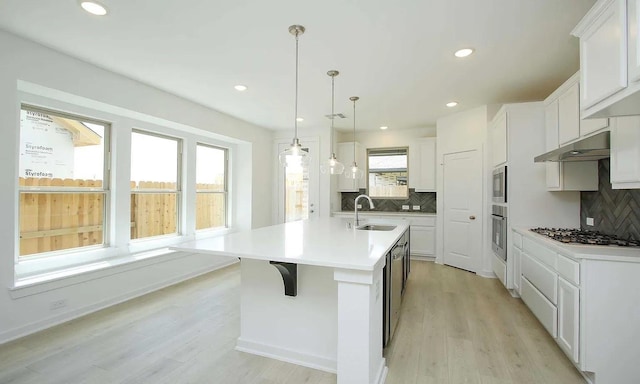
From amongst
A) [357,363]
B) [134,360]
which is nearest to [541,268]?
[357,363]

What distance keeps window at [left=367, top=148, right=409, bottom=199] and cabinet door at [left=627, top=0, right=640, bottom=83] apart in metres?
4.55

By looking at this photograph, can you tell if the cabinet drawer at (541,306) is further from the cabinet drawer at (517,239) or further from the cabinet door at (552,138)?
the cabinet door at (552,138)

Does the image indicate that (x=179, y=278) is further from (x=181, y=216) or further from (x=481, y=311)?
(x=481, y=311)

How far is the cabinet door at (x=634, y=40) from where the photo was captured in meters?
1.29

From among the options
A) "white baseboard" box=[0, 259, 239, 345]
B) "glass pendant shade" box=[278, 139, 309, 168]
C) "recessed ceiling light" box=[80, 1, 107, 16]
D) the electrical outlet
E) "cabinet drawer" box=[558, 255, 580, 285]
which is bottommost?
"white baseboard" box=[0, 259, 239, 345]

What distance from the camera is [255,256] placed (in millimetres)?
1698

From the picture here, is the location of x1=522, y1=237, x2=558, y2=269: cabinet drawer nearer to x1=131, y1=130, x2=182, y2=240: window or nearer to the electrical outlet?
the electrical outlet

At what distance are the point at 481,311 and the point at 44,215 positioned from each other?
4.70 metres

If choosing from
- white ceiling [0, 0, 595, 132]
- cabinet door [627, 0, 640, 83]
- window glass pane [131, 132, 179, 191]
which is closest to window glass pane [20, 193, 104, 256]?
window glass pane [131, 132, 179, 191]

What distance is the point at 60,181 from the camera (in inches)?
118

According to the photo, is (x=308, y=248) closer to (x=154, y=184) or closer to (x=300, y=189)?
(x=154, y=184)

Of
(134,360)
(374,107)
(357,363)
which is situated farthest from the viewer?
(374,107)

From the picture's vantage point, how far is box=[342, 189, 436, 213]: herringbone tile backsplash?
5.69 m

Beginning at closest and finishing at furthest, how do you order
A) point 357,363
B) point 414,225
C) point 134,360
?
point 357,363
point 134,360
point 414,225
